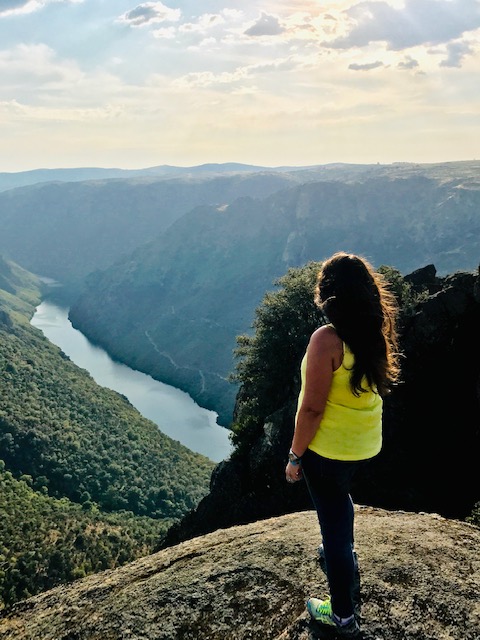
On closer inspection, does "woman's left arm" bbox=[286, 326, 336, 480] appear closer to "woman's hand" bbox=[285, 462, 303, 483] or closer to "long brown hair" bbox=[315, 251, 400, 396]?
"long brown hair" bbox=[315, 251, 400, 396]

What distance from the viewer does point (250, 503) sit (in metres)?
24.0

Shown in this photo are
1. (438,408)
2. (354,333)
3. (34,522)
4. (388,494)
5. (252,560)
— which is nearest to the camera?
(354,333)

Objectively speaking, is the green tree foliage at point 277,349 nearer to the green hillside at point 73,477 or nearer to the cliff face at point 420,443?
the cliff face at point 420,443

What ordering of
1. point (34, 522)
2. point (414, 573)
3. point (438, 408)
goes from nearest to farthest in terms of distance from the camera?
point (414, 573) → point (438, 408) → point (34, 522)

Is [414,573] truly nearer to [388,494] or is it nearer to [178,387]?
[388,494]

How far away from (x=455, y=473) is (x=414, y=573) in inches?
603

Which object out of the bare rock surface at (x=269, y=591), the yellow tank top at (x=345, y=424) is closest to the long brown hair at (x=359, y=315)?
the yellow tank top at (x=345, y=424)

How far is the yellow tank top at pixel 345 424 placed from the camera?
554cm

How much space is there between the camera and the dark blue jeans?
5.79 metres

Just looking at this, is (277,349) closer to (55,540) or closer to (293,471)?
Result: (293,471)

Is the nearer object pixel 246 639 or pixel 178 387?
pixel 246 639

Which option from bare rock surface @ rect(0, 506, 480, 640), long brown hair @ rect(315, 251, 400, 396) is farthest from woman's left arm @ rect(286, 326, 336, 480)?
bare rock surface @ rect(0, 506, 480, 640)

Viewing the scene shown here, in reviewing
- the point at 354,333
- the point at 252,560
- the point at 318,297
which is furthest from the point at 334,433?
the point at 252,560

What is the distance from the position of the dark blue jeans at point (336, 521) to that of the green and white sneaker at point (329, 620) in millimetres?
91
